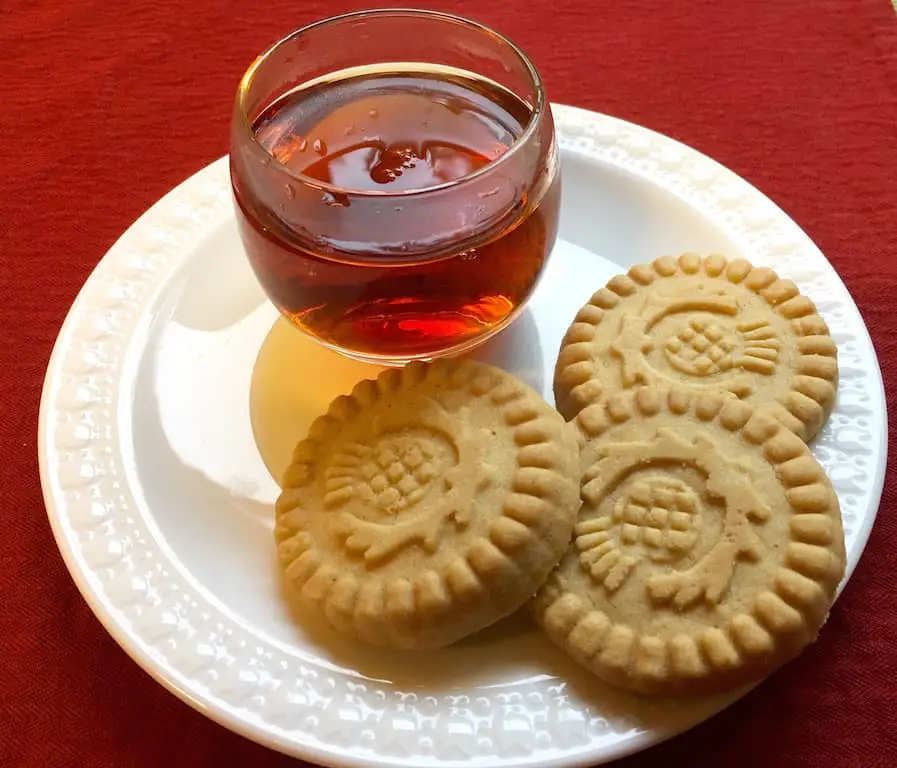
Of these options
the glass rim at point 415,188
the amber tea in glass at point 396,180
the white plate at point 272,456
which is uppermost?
the glass rim at point 415,188

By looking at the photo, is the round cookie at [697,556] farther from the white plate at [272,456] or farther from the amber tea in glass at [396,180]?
the amber tea in glass at [396,180]

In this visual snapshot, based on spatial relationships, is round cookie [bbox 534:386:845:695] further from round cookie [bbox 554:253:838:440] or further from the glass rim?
the glass rim

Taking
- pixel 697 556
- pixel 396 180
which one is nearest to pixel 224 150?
pixel 396 180

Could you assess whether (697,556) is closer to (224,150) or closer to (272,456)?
(272,456)

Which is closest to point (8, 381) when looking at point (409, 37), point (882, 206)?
point (409, 37)

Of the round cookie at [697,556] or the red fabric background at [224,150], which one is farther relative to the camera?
the red fabric background at [224,150]

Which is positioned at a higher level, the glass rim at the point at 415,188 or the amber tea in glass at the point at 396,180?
the glass rim at the point at 415,188

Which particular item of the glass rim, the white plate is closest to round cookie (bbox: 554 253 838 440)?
the white plate

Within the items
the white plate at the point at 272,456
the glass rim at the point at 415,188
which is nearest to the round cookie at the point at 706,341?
the white plate at the point at 272,456
